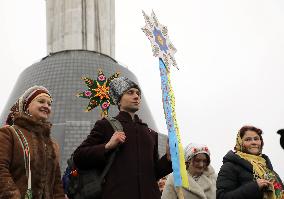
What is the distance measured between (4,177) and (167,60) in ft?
7.40

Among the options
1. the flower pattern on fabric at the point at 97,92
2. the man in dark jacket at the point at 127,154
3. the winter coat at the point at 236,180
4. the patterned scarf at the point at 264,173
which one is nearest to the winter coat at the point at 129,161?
the man in dark jacket at the point at 127,154

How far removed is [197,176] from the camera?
18.3 ft

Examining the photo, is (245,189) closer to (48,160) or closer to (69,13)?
(48,160)

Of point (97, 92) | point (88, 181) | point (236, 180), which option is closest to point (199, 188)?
point (236, 180)

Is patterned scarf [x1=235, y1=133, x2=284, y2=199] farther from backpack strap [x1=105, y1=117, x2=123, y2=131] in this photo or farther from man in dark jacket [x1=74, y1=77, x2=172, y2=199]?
backpack strap [x1=105, y1=117, x2=123, y2=131]

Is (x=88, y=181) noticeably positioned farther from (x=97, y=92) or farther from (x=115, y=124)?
(x=97, y=92)

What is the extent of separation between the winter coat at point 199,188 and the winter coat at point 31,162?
161 centimetres

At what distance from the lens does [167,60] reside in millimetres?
5293

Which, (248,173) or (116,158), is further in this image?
(248,173)

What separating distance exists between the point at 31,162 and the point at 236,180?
193 centimetres

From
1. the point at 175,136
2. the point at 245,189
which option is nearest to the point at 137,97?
the point at 175,136

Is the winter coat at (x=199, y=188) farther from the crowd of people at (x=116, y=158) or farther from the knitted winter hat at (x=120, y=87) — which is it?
the knitted winter hat at (x=120, y=87)

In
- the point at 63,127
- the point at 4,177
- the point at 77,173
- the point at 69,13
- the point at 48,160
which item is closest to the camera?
the point at 4,177

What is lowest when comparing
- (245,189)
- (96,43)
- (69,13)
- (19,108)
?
(245,189)
